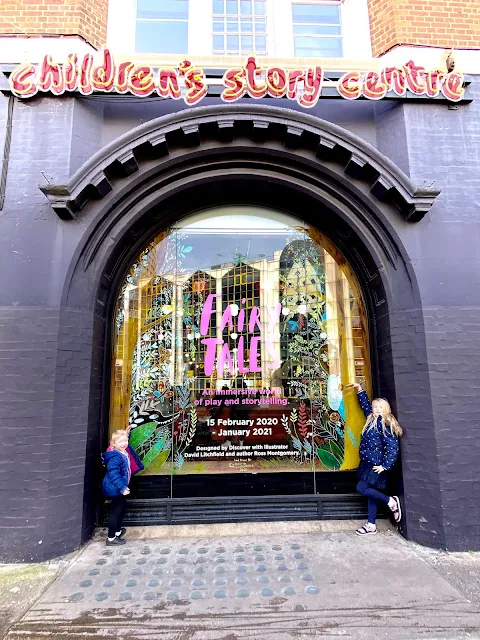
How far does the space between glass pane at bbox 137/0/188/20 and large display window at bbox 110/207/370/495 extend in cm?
340

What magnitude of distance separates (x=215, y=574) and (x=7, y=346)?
11.6 feet

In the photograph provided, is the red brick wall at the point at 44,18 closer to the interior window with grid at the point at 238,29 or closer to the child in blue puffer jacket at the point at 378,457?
the interior window with grid at the point at 238,29

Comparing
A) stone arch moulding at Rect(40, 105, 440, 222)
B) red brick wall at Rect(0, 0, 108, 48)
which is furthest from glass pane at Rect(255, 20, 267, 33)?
red brick wall at Rect(0, 0, 108, 48)

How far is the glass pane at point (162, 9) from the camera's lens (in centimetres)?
617

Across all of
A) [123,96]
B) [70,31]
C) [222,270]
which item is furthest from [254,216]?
[70,31]

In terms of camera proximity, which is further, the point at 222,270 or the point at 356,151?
the point at 222,270

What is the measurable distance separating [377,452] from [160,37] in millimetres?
7206

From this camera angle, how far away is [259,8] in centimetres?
636

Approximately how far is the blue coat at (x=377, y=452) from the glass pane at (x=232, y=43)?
6.25 m

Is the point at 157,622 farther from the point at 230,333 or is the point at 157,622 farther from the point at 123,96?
the point at 123,96

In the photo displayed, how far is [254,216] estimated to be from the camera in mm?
6102

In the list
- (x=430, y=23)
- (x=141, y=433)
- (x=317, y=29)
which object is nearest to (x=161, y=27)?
(x=317, y=29)

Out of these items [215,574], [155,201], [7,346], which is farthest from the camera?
[155,201]

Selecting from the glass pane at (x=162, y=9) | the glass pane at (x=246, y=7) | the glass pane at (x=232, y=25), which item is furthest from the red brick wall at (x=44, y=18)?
the glass pane at (x=246, y=7)
